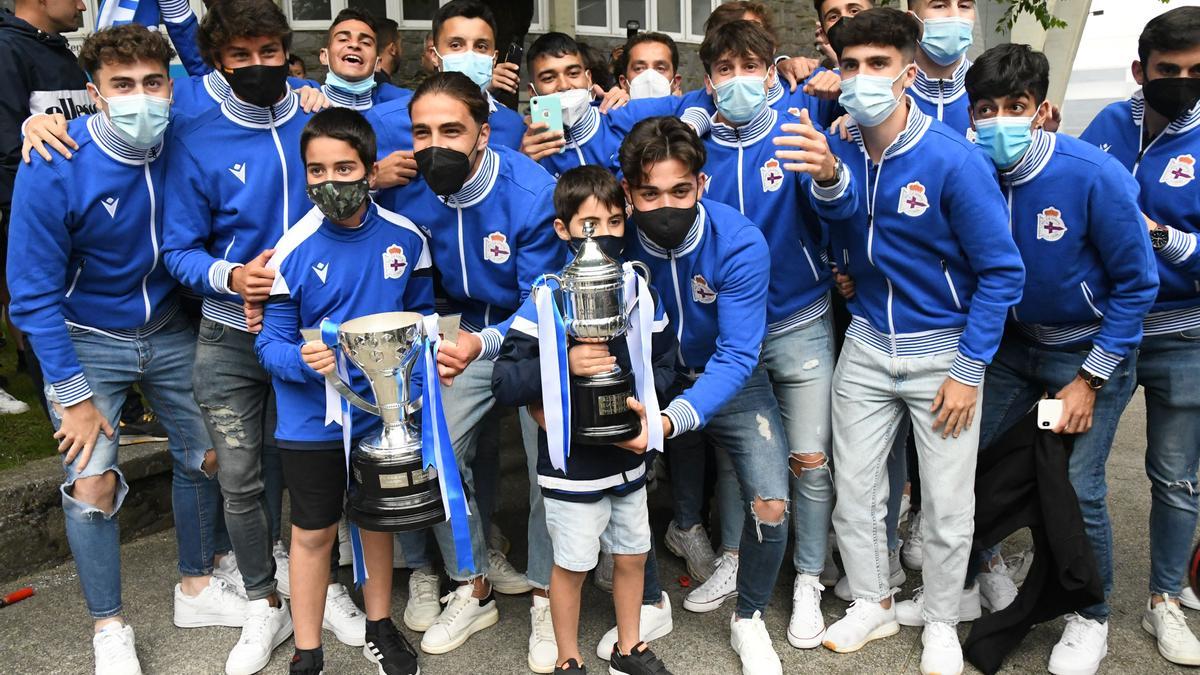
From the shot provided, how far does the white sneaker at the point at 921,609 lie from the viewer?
13.0 ft

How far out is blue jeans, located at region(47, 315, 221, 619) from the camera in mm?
3648

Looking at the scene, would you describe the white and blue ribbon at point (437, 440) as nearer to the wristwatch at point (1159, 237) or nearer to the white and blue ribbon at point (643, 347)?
the white and blue ribbon at point (643, 347)

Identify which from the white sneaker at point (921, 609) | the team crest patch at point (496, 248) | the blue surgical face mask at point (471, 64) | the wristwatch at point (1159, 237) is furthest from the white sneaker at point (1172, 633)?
the blue surgical face mask at point (471, 64)

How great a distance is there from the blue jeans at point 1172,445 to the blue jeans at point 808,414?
1.24m

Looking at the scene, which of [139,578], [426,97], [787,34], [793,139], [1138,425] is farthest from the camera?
[787,34]

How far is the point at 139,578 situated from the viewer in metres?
4.52

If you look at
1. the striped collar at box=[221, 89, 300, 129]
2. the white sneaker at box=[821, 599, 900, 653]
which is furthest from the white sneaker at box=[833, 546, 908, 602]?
the striped collar at box=[221, 89, 300, 129]

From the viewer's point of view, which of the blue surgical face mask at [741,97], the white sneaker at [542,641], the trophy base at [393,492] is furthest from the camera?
the blue surgical face mask at [741,97]

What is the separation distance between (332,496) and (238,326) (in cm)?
80

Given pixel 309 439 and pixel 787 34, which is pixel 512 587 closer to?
pixel 309 439

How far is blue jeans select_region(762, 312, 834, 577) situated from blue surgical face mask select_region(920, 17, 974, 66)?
1.24 meters

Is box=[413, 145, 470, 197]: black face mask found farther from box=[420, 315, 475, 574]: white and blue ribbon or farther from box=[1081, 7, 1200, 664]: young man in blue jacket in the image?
box=[1081, 7, 1200, 664]: young man in blue jacket

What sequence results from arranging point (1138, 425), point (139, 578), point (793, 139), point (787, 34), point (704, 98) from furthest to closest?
point (787, 34) → point (1138, 425) → point (139, 578) → point (704, 98) → point (793, 139)

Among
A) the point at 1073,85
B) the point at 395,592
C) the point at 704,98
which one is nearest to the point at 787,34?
the point at 1073,85
